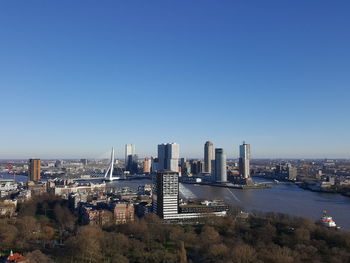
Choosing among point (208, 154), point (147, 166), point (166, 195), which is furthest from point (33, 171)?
point (166, 195)

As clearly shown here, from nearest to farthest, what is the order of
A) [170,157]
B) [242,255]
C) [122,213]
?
[242,255] → [122,213] → [170,157]

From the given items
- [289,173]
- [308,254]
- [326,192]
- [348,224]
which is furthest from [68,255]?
[289,173]

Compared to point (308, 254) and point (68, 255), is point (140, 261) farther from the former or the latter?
point (308, 254)

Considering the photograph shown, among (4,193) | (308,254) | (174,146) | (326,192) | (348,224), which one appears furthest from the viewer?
(174,146)

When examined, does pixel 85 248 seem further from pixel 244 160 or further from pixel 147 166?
pixel 147 166

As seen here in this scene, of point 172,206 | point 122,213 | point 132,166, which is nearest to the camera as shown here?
point 122,213

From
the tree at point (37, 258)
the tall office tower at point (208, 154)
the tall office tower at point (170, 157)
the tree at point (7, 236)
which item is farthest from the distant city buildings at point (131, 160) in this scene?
the tree at point (37, 258)

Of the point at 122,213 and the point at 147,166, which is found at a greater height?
the point at 147,166
